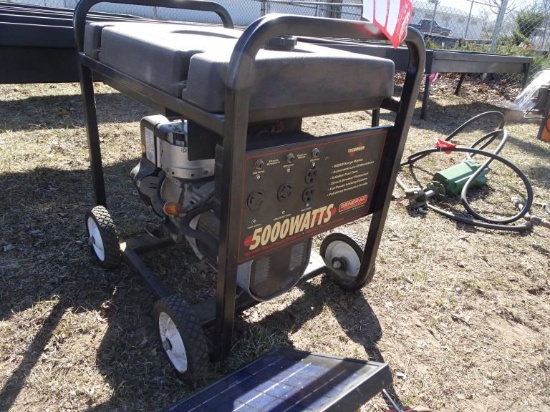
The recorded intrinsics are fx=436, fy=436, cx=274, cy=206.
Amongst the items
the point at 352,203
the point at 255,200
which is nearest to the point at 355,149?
the point at 352,203

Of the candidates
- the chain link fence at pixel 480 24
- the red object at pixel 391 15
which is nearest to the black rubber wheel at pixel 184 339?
the red object at pixel 391 15

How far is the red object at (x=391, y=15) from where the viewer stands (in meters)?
1.16

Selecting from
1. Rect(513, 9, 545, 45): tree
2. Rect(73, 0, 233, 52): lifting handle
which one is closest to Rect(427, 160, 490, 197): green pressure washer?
Rect(73, 0, 233, 52): lifting handle

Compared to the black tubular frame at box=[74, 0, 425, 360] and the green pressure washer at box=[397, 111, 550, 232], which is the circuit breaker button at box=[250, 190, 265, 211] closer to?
the black tubular frame at box=[74, 0, 425, 360]

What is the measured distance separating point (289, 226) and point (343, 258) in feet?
2.33

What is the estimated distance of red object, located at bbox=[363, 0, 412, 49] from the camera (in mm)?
1157

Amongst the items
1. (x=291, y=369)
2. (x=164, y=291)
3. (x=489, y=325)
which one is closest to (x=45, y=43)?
(x=164, y=291)

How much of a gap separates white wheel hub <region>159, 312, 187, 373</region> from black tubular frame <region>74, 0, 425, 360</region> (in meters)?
0.12

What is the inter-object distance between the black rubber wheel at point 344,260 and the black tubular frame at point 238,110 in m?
0.08

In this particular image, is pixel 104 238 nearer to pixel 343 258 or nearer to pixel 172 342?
pixel 172 342

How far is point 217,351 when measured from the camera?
→ 58.1 inches

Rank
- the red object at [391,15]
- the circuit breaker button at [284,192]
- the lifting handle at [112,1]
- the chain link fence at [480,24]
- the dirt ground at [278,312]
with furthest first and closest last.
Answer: the chain link fence at [480,24]
the lifting handle at [112,1]
the dirt ground at [278,312]
the circuit breaker button at [284,192]
the red object at [391,15]

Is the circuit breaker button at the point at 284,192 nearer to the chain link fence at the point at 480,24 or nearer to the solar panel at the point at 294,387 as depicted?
the solar panel at the point at 294,387

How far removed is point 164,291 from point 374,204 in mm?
883
